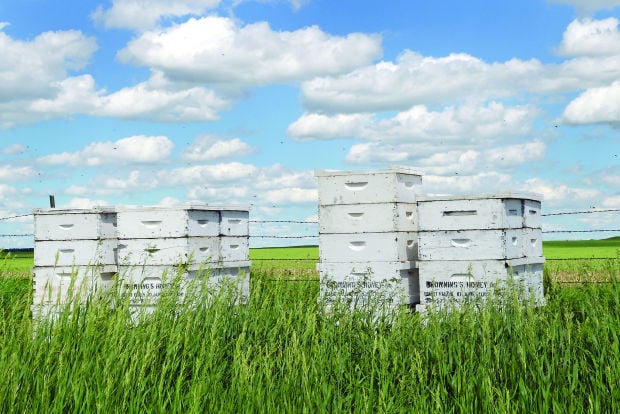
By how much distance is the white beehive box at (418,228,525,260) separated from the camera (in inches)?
342

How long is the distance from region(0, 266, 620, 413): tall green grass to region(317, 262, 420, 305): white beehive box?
7.06ft

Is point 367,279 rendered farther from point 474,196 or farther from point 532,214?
point 532,214

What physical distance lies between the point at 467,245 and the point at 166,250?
3902mm

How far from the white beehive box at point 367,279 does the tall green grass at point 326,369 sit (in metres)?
2.15

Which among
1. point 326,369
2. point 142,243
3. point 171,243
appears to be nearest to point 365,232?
point 171,243

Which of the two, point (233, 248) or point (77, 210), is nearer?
point (77, 210)

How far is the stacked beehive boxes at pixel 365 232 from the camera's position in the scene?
9.12m

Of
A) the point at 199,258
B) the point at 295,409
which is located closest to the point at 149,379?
the point at 295,409

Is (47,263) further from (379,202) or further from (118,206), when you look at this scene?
(379,202)

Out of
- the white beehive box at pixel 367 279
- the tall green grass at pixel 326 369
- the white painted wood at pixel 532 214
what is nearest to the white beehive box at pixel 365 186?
the white beehive box at pixel 367 279

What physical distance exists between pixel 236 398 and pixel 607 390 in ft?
8.62

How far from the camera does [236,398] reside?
206 inches

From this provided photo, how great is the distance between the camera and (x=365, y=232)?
9.25m

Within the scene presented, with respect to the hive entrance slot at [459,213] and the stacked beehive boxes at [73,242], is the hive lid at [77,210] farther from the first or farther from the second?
the hive entrance slot at [459,213]
